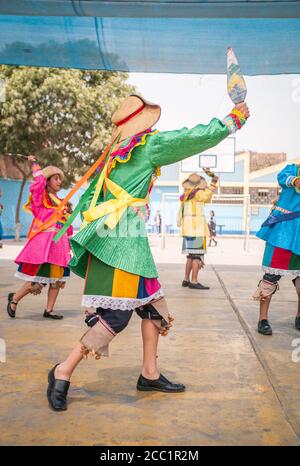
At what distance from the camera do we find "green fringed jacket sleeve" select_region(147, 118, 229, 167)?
2.85 m

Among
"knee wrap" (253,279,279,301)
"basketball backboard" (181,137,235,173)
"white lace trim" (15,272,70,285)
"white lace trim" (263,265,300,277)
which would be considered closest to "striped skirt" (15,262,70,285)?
"white lace trim" (15,272,70,285)

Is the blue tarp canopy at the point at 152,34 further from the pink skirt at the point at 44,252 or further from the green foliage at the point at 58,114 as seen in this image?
the green foliage at the point at 58,114

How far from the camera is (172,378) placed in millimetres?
3504

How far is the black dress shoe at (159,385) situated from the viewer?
3217mm

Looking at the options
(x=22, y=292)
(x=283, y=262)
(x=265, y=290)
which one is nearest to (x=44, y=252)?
(x=22, y=292)

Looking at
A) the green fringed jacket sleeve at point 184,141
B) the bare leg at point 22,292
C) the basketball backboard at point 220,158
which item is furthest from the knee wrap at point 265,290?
the basketball backboard at point 220,158

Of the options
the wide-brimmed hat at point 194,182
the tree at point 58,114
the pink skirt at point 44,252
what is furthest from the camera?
the tree at point 58,114

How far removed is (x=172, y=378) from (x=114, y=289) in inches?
36.8

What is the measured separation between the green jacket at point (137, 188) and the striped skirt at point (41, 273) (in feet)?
7.53

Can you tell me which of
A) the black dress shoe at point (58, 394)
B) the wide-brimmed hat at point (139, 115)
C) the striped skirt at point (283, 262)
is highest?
the wide-brimmed hat at point (139, 115)

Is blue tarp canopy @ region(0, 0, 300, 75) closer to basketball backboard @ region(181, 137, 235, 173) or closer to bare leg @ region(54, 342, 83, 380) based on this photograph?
bare leg @ region(54, 342, 83, 380)

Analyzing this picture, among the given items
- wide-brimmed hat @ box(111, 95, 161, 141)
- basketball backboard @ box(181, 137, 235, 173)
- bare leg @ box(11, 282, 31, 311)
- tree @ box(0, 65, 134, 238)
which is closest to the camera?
wide-brimmed hat @ box(111, 95, 161, 141)

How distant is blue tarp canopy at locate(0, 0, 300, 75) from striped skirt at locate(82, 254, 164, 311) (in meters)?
2.76
